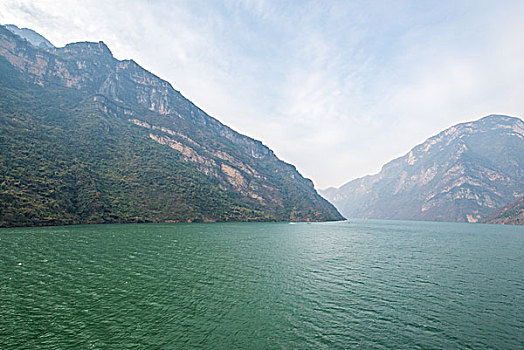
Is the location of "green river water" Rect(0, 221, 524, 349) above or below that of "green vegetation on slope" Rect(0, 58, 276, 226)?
below

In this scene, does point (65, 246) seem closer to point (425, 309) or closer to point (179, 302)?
point (179, 302)

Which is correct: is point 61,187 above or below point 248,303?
above

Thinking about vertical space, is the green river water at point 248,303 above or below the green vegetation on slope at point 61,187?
below

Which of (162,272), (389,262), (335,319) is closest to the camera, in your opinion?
(335,319)

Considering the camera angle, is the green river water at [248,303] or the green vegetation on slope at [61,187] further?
the green vegetation on slope at [61,187]

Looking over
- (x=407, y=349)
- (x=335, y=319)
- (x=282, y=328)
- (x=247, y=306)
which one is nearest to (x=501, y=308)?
(x=407, y=349)

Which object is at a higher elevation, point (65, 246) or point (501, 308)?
point (65, 246)

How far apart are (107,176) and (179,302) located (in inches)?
7192

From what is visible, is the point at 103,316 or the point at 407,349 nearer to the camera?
the point at 407,349

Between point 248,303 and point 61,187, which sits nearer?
point 248,303

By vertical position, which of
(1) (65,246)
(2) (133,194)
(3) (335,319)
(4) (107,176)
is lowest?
(3) (335,319)

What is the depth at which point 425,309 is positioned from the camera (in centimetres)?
3297

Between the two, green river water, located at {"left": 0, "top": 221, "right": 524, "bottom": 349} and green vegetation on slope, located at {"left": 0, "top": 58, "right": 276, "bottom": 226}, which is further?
green vegetation on slope, located at {"left": 0, "top": 58, "right": 276, "bottom": 226}

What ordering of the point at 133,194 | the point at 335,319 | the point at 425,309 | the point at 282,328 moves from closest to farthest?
the point at 282,328, the point at 335,319, the point at 425,309, the point at 133,194
